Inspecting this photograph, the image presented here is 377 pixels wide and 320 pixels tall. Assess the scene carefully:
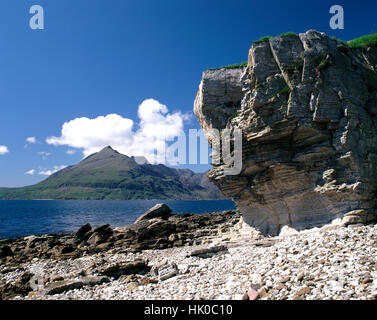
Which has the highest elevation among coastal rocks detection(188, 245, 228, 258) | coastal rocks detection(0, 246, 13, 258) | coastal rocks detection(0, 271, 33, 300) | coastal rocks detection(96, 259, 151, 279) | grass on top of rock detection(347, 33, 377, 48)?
grass on top of rock detection(347, 33, 377, 48)

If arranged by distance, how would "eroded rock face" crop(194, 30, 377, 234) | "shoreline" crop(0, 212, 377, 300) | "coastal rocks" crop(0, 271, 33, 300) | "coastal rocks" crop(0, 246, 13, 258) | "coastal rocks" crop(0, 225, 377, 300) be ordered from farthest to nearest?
"coastal rocks" crop(0, 246, 13, 258) < "eroded rock face" crop(194, 30, 377, 234) < "coastal rocks" crop(0, 271, 33, 300) < "shoreline" crop(0, 212, 377, 300) < "coastal rocks" crop(0, 225, 377, 300)

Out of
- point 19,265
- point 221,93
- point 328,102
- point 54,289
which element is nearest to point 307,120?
point 328,102

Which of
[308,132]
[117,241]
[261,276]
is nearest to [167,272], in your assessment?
[261,276]

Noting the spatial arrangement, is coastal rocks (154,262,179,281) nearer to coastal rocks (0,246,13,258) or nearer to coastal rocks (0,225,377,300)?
coastal rocks (0,225,377,300)

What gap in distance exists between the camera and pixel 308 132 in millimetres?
20906

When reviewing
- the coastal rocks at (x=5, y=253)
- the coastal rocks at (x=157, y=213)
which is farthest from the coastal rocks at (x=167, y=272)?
the coastal rocks at (x=157, y=213)

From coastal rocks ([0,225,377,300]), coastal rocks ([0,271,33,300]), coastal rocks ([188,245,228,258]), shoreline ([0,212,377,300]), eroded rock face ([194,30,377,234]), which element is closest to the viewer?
coastal rocks ([0,225,377,300])

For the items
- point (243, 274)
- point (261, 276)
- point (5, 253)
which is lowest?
point (5, 253)

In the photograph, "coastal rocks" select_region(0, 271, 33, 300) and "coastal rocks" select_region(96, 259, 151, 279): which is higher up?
"coastal rocks" select_region(96, 259, 151, 279)

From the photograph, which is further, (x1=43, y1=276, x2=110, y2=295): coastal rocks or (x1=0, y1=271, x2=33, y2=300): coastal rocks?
(x1=0, y1=271, x2=33, y2=300): coastal rocks

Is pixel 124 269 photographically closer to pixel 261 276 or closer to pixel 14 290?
pixel 14 290

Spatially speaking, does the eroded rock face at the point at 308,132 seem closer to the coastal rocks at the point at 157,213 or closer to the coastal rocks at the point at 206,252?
the coastal rocks at the point at 206,252

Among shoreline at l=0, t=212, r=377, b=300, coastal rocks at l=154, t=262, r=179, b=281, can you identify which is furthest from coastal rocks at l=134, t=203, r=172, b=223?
coastal rocks at l=154, t=262, r=179, b=281

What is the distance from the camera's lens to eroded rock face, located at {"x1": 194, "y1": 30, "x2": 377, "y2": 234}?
62.6 feet
